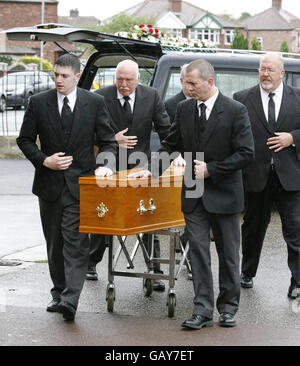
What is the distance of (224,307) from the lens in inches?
244

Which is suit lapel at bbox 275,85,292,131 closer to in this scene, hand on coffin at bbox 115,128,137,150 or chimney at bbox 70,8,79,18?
hand on coffin at bbox 115,128,137,150

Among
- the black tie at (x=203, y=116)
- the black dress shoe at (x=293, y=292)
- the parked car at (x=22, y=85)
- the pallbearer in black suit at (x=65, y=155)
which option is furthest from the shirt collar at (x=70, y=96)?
the parked car at (x=22, y=85)

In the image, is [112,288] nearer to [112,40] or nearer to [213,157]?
[213,157]

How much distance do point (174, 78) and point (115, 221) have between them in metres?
3.86

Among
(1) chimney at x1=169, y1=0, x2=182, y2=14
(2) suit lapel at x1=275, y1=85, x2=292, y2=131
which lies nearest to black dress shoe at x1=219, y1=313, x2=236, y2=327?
(2) suit lapel at x1=275, y1=85, x2=292, y2=131

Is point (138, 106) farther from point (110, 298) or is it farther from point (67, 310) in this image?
point (67, 310)

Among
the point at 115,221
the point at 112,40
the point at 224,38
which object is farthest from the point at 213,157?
the point at 224,38

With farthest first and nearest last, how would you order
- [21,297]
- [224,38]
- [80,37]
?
[224,38]
[80,37]
[21,297]

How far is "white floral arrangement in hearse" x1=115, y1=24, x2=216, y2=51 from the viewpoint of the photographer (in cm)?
972

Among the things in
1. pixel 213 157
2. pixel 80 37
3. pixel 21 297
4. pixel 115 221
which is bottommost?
pixel 21 297

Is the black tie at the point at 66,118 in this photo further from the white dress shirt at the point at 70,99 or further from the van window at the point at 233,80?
the van window at the point at 233,80

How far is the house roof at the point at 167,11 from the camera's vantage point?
99.5 meters

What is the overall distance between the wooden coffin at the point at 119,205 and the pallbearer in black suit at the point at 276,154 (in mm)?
1257

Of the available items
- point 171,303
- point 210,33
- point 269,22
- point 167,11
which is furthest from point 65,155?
point 269,22
